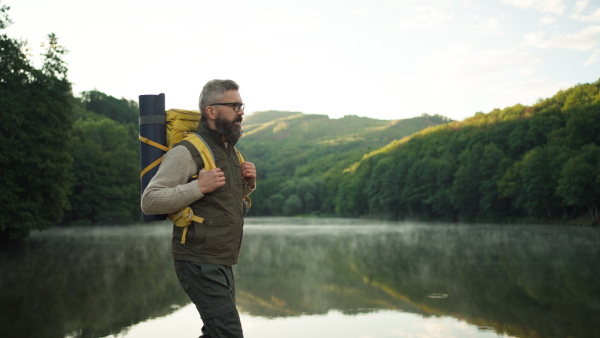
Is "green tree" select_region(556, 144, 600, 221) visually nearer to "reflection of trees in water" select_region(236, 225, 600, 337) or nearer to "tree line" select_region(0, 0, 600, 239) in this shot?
"tree line" select_region(0, 0, 600, 239)

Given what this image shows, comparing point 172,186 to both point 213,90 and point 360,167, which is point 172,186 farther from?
point 360,167

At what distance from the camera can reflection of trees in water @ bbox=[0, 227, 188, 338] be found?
7.94m

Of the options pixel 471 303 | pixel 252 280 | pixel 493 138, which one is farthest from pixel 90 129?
pixel 471 303

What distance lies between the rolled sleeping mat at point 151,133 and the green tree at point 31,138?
26.4 m

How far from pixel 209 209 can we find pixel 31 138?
29700 millimetres

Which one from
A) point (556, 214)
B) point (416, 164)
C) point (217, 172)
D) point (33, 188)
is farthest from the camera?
point (416, 164)

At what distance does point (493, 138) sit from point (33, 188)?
219 feet

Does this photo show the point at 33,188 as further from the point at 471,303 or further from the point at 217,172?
the point at 217,172

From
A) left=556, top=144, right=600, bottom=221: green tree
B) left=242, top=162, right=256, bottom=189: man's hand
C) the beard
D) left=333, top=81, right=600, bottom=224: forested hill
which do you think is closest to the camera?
the beard

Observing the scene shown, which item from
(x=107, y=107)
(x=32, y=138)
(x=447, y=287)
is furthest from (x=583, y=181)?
(x=107, y=107)

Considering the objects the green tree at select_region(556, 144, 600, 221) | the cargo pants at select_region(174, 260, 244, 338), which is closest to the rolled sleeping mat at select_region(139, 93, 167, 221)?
the cargo pants at select_region(174, 260, 244, 338)

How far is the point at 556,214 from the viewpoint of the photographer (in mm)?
62406

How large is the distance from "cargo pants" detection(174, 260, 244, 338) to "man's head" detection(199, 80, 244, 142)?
87cm

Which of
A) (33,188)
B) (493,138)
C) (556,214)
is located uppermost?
(493,138)
